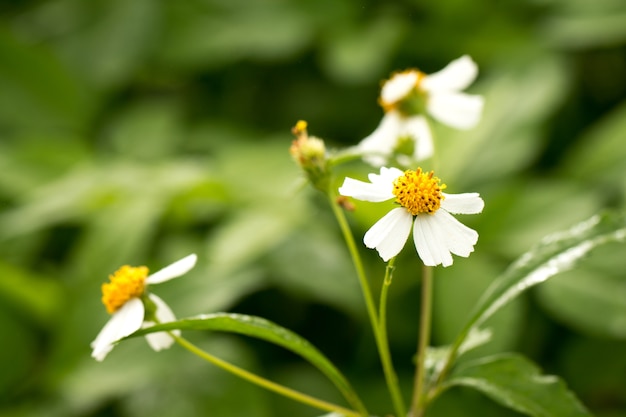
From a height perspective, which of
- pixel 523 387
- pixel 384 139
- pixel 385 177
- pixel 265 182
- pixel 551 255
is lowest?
pixel 523 387

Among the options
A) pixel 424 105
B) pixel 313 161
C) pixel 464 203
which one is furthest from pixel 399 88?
pixel 464 203

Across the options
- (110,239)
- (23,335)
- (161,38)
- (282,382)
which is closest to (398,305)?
(282,382)

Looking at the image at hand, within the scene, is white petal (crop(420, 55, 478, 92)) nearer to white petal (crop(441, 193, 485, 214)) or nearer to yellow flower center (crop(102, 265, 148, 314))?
white petal (crop(441, 193, 485, 214))

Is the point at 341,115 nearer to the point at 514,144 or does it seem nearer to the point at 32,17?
the point at 514,144

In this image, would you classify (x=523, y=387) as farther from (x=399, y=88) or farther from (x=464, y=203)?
(x=399, y=88)

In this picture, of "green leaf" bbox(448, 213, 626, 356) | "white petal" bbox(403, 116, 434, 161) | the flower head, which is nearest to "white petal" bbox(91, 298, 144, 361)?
the flower head
